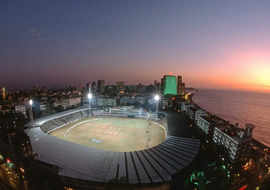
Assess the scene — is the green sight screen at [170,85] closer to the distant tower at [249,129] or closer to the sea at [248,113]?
the sea at [248,113]

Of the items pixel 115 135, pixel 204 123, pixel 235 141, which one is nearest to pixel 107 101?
pixel 115 135

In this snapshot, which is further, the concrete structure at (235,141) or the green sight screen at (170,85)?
the green sight screen at (170,85)

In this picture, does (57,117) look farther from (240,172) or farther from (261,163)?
(261,163)

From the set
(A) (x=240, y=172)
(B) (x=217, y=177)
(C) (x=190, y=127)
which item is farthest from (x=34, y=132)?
(A) (x=240, y=172)

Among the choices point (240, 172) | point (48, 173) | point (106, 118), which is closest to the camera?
point (48, 173)

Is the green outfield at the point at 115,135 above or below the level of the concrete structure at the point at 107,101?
below

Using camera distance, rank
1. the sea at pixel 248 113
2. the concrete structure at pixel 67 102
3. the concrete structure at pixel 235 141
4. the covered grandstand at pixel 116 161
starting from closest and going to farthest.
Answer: the covered grandstand at pixel 116 161, the concrete structure at pixel 235 141, the concrete structure at pixel 67 102, the sea at pixel 248 113

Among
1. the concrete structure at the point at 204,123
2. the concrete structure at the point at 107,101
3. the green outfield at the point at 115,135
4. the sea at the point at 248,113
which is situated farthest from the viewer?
the sea at the point at 248,113

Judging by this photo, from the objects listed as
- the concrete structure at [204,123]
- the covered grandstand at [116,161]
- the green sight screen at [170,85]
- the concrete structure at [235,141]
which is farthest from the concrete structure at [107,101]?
the concrete structure at [235,141]
